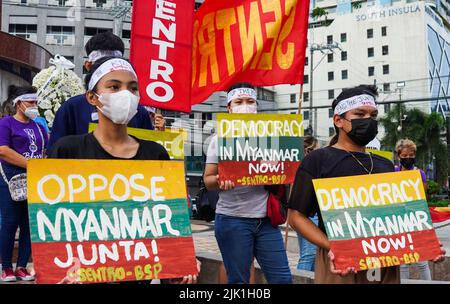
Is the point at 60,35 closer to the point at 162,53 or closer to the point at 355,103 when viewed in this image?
the point at 162,53

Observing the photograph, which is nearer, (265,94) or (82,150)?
(82,150)

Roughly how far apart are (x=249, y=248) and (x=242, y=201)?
0.33 meters

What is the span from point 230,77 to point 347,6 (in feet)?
225

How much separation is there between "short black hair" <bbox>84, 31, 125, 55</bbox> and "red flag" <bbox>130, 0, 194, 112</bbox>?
2.72 ft

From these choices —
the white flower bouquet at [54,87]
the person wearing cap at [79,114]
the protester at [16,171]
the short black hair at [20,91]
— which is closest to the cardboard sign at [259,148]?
the person wearing cap at [79,114]

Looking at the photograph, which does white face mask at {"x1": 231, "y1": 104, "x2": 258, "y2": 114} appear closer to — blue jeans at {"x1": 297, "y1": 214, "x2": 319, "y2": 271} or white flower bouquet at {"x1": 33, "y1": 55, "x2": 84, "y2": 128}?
blue jeans at {"x1": 297, "y1": 214, "x2": 319, "y2": 271}

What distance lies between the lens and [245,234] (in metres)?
3.37

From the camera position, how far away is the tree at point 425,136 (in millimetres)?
39844

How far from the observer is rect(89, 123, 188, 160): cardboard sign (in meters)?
3.37

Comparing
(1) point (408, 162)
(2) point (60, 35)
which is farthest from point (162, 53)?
(2) point (60, 35)

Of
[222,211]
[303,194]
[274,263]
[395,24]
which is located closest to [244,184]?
[222,211]

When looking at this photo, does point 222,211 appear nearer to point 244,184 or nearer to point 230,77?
point 244,184

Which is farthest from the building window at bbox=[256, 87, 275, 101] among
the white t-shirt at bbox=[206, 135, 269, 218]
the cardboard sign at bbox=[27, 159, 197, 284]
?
the cardboard sign at bbox=[27, 159, 197, 284]

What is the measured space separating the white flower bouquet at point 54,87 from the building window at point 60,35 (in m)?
37.7
